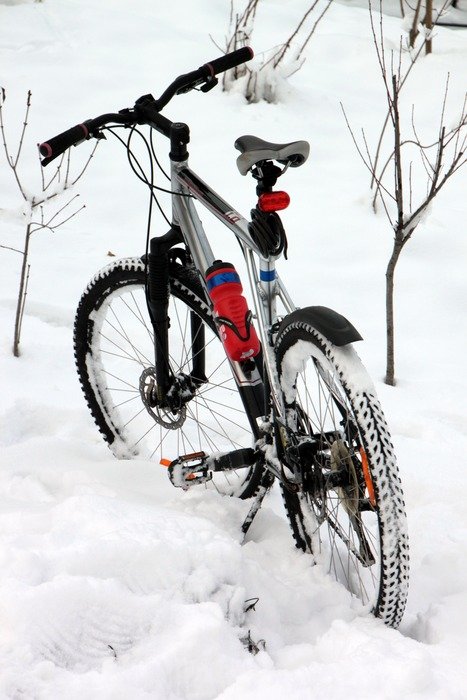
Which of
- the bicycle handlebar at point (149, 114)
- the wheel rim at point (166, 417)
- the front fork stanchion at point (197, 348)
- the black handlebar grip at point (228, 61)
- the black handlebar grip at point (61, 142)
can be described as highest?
the black handlebar grip at point (228, 61)

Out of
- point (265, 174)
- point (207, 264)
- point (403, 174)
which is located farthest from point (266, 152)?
point (403, 174)

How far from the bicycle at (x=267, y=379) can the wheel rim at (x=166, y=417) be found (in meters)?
0.01

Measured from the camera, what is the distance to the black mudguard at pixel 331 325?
160 cm

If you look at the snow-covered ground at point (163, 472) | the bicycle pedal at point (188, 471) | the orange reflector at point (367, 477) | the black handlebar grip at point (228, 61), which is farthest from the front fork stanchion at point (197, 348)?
the orange reflector at point (367, 477)

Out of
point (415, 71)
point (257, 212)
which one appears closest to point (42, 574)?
point (257, 212)

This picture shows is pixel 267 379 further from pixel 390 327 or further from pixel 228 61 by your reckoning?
pixel 390 327

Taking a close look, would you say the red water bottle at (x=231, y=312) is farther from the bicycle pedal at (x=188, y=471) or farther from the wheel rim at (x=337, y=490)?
the bicycle pedal at (x=188, y=471)

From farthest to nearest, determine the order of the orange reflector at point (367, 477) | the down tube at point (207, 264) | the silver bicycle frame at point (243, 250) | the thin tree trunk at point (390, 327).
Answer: the thin tree trunk at point (390, 327), the down tube at point (207, 264), the silver bicycle frame at point (243, 250), the orange reflector at point (367, 477)

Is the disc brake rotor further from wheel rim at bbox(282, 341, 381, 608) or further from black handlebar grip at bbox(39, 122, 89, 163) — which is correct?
black handlebar grip at bbox(39, 122, 89, 163)

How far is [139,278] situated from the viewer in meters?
2.32

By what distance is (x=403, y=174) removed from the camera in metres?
4.49

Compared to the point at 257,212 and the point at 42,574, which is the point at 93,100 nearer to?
the point at 257,212

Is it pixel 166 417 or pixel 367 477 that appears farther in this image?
pixel 166 417

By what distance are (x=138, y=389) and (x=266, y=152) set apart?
131 centimetres
